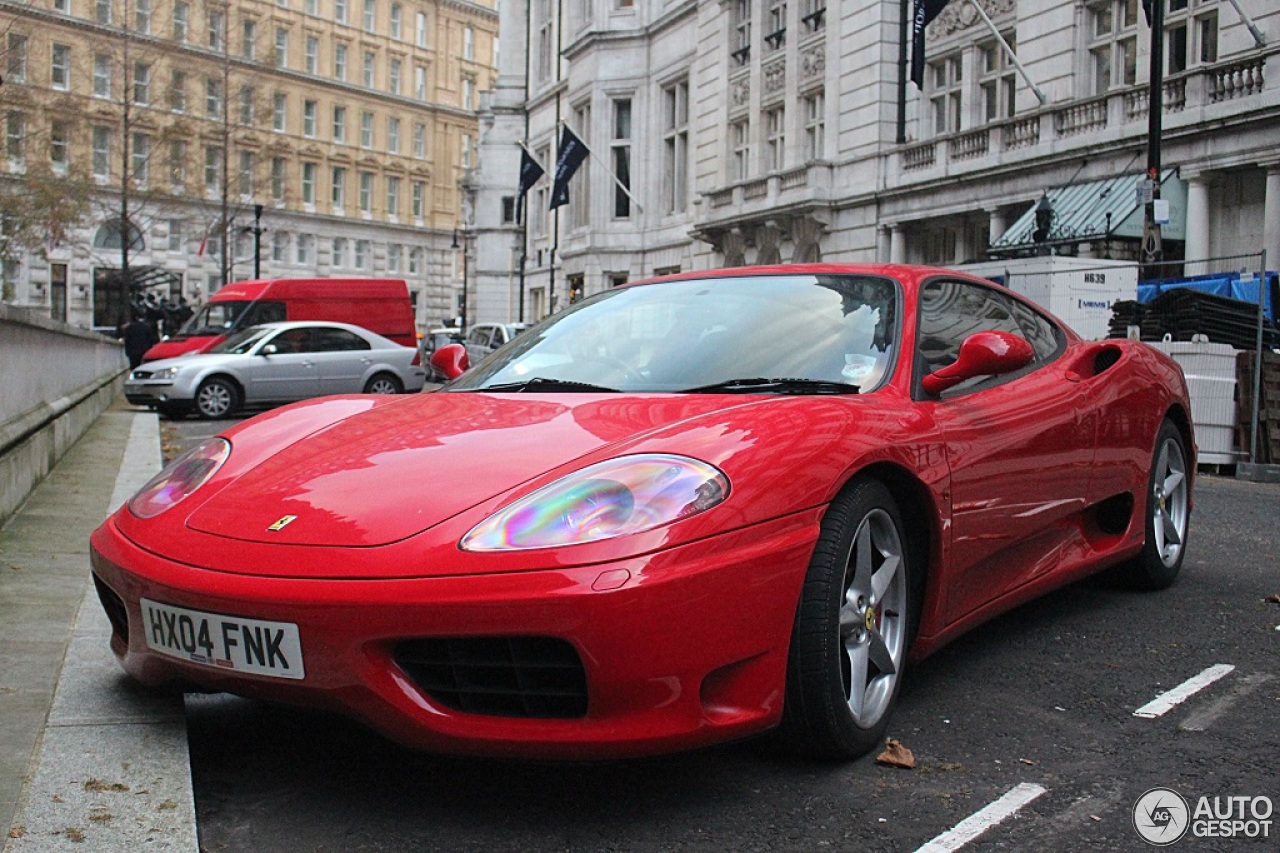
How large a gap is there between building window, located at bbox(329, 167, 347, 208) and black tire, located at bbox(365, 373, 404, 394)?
59.9 metres

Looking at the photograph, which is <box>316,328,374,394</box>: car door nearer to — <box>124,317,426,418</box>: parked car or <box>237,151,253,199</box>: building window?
<box>124,317,426,418</box>: parked car

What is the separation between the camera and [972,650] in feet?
13.6

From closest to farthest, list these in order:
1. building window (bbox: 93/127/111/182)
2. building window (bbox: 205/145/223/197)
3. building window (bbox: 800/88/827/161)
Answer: building window (bbox: 800/88/827/161) < building window (bbox: 93/127/111/182) < building window (bbox: 205/145/223/197)

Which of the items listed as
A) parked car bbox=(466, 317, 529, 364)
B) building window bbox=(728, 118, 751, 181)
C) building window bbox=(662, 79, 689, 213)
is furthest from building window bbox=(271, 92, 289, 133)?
parked car bbox=(466, 317, 529, 364)

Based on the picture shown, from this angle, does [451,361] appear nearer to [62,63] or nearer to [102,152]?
[102,152]

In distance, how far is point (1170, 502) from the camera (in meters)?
5.21

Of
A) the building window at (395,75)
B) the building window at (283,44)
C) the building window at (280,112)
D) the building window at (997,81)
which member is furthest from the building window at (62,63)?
the building window at (997,81)

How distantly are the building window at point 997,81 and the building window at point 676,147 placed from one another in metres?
14.4

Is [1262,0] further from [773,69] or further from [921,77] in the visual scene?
[773,69]

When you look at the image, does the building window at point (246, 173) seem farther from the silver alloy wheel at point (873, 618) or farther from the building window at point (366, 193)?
the silver alloy wheel at point (873, 618)

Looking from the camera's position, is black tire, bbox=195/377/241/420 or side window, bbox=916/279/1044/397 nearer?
side window, bbox=916/279/1044/397

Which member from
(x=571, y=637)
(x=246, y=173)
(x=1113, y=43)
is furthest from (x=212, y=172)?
(x=571, y=637)

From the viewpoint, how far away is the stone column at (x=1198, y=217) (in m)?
18.8

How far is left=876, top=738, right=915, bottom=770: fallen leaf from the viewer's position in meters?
3.02
